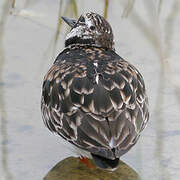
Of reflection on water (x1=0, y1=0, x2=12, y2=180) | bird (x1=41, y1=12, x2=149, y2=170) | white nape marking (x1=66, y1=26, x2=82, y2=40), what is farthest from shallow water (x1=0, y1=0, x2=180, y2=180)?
white nape marking (x1=66, y1=26, x2=82, y2=40)

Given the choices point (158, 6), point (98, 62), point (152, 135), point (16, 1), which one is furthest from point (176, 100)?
point (16, 1)

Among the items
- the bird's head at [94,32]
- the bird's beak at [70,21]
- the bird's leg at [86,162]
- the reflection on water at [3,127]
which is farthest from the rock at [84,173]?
the bird's beak at [70,21]

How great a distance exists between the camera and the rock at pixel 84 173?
597 centimetres

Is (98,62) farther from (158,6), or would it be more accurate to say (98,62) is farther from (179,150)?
(158,6)

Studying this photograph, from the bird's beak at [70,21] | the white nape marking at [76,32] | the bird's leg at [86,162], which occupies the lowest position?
A: the bird's leg at [86,162]

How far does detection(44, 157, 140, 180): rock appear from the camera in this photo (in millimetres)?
5969

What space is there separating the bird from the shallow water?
12.2 inches

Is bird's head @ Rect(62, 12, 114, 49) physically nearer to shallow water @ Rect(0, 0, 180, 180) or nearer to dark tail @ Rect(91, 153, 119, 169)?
shallow water @ Rect(0, 0, 180, 180)

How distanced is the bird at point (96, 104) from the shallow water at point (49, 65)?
31cm

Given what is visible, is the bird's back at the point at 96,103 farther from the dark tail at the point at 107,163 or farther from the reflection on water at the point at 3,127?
the reflection on water at the point at 3,127

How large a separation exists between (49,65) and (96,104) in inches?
68.9

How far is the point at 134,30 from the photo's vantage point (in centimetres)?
797

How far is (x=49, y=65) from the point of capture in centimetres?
727

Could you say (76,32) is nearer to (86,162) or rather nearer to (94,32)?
(94,32)
